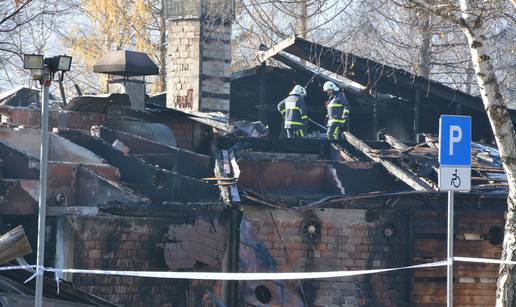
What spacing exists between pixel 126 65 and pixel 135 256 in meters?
6.69

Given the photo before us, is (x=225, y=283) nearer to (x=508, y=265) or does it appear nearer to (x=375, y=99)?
(x=508, y=265)

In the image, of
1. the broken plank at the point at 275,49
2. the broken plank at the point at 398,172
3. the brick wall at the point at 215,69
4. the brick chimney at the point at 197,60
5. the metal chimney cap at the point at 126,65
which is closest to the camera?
the broken plank at the point at 398,172

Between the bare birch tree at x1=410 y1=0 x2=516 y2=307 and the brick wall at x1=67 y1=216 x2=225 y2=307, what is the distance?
4.23 m

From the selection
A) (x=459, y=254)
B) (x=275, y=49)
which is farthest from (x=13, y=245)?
(x=275, y=49)

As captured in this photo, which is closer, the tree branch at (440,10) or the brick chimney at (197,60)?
the tree branch at (440,10)

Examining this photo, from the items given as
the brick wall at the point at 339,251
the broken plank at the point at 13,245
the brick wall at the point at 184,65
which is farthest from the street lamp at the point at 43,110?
the brick wall at the point at 184,65

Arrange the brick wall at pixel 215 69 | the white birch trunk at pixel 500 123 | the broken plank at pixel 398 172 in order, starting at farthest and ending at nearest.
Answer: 1. the brick wall at pixel 215 69
2. the broken plank at pixel 398 172
3. the white birch trunk at pixel 500 123

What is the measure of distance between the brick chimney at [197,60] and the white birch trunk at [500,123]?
13.0 meters

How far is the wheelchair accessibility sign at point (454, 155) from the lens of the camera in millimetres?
11211

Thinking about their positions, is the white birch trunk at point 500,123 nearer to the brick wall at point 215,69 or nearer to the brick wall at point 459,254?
the brick wall at point 459,254

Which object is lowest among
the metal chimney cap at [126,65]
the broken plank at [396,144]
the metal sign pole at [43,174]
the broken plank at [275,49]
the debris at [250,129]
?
the metal sign pole at [43,174]

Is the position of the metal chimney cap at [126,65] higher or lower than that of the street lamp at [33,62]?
higher

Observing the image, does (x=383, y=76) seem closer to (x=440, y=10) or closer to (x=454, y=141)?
(x=440, y=10)

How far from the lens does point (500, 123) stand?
1263 cm
